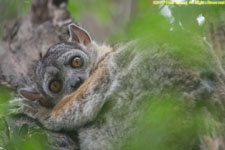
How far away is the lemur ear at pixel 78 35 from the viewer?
650cm

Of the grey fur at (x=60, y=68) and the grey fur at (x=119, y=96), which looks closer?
the grey fur at (x=119, y=96)

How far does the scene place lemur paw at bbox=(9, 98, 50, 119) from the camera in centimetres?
473

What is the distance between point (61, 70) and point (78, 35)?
35.4 inches

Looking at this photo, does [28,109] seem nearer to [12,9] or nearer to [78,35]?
[78,35]

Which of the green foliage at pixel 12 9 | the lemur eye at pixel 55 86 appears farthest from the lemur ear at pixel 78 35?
the green foliage at pixel 12 9

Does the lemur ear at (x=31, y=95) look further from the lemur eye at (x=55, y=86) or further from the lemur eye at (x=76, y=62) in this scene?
the lemur eye at (x=76, y=62)

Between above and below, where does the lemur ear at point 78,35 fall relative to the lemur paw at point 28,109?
above

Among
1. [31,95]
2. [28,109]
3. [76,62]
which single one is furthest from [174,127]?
[76,62]

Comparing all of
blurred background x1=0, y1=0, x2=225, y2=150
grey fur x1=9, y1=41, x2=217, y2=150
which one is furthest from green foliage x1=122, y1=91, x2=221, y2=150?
grey fur x1=9, y1=41, x2=217, y2=150

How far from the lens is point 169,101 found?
394 centimetres

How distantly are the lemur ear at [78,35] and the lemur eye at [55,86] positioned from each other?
39.1 inches

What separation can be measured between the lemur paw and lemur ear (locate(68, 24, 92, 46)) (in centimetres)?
196

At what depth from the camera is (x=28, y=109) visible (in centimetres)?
482

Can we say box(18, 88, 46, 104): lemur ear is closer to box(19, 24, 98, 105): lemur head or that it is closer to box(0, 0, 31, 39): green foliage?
box(19, 24, 98, 105): lemur head
